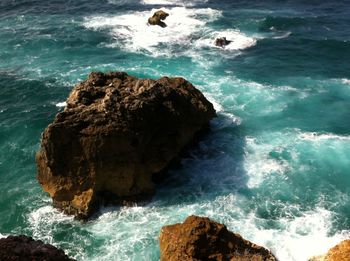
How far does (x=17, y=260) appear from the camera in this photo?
24984 millimetres

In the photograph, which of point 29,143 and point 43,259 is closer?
point 43,259

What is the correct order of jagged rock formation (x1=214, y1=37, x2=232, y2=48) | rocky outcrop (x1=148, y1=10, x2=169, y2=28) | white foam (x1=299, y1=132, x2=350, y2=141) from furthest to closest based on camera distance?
1. rocky outcrop (x1=148, y1=10, x2=169, y2=28)
2. jagged rock formation (x1=214, y1=37, x2=232, y2=48)
3. white foam (x1=299, y1=132, x2=350, y2=141)

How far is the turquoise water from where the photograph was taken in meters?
38.5

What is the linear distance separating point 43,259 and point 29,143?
2717 centimetres

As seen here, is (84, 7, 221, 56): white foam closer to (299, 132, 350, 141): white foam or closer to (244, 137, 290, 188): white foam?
(244, 137, 290, 188): white foam

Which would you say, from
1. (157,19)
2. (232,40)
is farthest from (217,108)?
(157,19)

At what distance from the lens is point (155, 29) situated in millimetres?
81125

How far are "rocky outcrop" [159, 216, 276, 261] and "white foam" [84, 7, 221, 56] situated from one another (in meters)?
43.7

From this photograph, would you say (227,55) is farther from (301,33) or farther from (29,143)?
(29,143)

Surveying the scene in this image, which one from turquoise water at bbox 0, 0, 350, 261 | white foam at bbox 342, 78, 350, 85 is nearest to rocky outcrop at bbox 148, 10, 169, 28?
turquoise water at bbox 0, 0, 350, 261

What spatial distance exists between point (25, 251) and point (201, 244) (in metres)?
12.1

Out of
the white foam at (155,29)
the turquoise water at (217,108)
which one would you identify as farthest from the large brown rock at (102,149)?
the white foam at (155,29)

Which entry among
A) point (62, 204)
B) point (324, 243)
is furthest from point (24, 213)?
point (324, 243)

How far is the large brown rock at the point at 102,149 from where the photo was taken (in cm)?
3969
